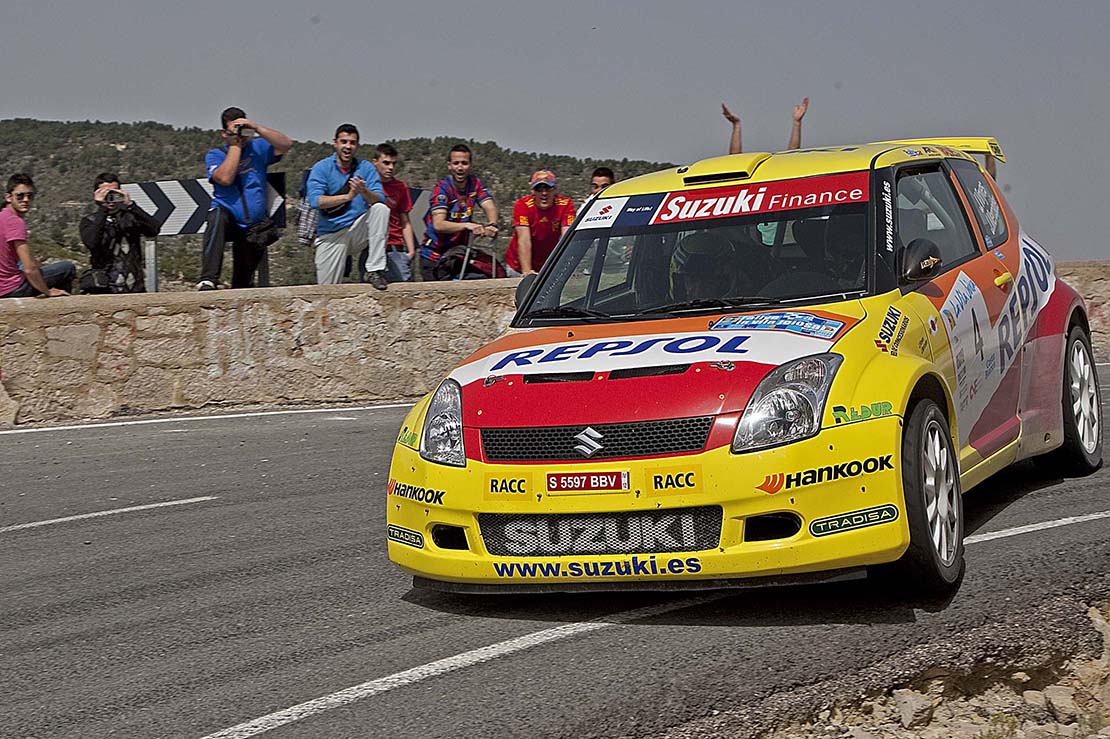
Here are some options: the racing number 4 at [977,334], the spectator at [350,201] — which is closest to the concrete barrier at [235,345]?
the spectator at [350,201]

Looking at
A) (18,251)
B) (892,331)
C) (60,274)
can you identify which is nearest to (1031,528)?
(892,331)

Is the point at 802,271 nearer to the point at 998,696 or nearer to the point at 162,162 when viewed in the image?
the point at 998,696

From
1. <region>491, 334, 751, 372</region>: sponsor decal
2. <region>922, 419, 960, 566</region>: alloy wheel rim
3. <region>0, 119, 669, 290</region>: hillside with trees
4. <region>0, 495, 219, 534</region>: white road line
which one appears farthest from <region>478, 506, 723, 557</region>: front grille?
<region>0, 119, 669, 290</region>: hillside with trees

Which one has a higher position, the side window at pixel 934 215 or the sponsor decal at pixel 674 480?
the side window at pixel 934 215

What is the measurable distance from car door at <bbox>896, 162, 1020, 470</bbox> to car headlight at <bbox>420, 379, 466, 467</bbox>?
1.98 metres

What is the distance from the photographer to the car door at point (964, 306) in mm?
6227

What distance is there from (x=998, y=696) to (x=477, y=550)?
6.30ft

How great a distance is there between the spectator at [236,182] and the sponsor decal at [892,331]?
27.2 feet

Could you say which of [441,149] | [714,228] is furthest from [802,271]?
[441,149]

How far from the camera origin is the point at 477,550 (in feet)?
18.0

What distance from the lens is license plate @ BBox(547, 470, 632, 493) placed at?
204 inches

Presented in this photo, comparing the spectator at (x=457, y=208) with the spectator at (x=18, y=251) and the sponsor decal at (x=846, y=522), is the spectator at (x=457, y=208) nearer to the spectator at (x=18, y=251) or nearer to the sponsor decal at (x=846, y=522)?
the spectator at (x=18, y=251)

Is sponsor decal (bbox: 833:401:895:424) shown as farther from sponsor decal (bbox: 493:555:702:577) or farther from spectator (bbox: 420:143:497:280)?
spectator (bbox: 420:143:497:280)

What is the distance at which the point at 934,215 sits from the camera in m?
6.96
